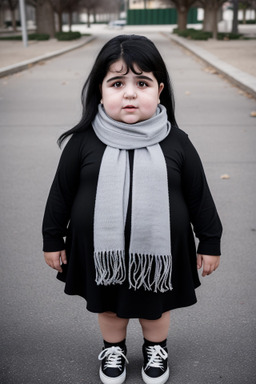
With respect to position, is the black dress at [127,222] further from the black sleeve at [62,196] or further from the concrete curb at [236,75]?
the concrete curb at [236,75]

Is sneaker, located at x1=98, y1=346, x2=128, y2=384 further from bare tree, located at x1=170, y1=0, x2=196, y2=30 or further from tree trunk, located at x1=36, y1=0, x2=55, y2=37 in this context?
bare tree, located at x1=170, y1=0, x2=196, y2=30

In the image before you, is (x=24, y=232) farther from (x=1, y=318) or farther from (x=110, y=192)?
(x=110, y=192)

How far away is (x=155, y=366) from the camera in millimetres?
2176

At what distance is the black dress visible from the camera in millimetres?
1920

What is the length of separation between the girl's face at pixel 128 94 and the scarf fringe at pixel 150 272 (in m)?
0.52

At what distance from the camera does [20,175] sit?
200 inches

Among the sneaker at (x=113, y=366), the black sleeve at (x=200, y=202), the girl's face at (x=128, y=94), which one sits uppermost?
the girl's face at (x=128, y=94)

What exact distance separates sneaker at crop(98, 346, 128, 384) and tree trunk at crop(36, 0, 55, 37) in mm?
33885

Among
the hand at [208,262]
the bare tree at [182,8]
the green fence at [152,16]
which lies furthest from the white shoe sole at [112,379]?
the green fence at [152,16]

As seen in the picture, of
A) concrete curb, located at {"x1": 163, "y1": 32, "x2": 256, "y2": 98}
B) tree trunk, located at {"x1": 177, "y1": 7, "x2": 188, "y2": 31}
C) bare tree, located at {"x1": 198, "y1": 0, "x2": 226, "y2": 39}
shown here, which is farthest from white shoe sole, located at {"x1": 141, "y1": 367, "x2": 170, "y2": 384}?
tree trunk, located at {"x1": 177, "y1": 7, "x2": 188, "y2": 31}

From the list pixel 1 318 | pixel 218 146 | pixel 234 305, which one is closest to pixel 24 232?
pixel 1 318

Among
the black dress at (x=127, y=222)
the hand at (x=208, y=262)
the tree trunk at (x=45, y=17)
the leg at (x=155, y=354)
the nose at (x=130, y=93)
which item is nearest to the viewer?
the nose at (x=130, y=93)

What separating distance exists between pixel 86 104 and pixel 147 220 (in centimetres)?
54

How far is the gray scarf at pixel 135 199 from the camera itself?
5.97 ft
